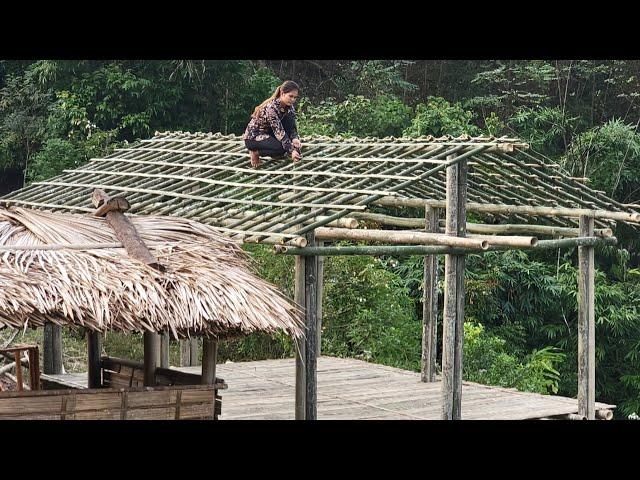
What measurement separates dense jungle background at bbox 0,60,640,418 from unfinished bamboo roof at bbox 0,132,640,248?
10.1ft

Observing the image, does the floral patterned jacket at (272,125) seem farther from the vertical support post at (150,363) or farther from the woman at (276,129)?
the vertical support post at (150,363)

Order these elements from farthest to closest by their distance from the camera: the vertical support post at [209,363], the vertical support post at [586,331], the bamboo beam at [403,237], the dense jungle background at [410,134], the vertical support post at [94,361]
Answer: the dense jungle background at [410,134] → the vertical support post at [586,331] → the vertical support post at [94,361] → the bamboo beam at [403,237] → the vertical support post at [209,363]

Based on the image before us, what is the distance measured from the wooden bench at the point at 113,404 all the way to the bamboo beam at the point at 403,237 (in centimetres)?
215

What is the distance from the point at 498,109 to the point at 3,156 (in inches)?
317

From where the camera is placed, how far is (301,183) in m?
9.30

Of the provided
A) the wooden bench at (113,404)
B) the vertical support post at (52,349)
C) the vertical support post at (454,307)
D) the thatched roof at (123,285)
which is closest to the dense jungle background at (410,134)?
the vertical support post at (52,349)

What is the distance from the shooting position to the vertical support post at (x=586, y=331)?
1002 centimetres

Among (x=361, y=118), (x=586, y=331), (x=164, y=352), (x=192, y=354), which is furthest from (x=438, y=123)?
(x=164, y=352)

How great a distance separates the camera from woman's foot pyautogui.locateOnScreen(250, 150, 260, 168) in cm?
993

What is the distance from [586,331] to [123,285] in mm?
4425

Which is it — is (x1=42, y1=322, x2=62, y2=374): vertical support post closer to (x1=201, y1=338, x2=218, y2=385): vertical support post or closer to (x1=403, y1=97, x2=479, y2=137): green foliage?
(x1=201, y1=338, x2=218, y2=385): vertical support post

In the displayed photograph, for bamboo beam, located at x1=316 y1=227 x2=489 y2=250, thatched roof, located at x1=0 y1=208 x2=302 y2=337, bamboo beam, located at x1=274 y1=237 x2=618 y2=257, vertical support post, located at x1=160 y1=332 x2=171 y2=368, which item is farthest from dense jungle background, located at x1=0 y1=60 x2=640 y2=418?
thatched roof, located at x1=0 y1=208 x2=302 y2=337

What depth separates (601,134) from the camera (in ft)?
57.2

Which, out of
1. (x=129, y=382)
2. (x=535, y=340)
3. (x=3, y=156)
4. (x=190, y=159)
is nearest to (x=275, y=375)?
(x=190, y=159)
